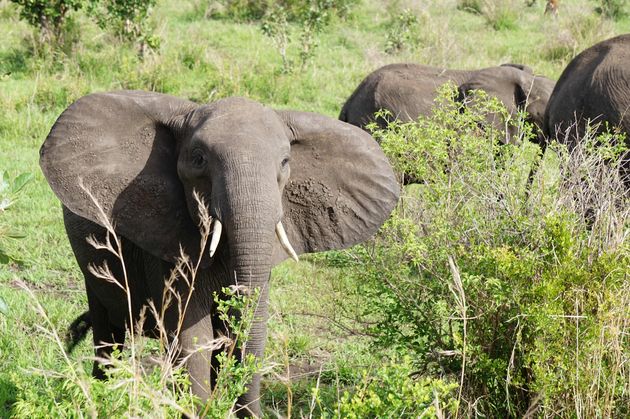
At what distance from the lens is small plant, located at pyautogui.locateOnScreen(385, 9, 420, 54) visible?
1325cm

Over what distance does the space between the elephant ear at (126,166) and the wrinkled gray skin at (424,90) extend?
491cm

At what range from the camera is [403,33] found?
13.3 meters

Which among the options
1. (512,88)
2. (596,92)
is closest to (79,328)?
(596,92)

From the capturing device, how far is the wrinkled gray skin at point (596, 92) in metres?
7.35

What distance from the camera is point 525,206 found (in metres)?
4.42

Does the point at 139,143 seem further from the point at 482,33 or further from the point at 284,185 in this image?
the point at 482,33

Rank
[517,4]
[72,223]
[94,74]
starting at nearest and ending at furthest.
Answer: [72,223] < [94,74] < [517,4]

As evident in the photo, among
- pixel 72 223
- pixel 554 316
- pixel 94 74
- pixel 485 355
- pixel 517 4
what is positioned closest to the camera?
pixel 554 316

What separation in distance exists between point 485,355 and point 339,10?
10.5 metres

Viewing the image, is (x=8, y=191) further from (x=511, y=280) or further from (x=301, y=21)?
(x=301, y=21)

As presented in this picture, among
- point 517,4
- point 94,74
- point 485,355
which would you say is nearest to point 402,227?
point 485,355

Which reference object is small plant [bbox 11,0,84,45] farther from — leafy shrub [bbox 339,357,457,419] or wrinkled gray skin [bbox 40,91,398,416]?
leafy shrub [bbox 339,357,457,419]

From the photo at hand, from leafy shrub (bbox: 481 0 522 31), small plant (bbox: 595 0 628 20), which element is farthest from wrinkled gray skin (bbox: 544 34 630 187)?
small plant (bbox: 595 0 628 20)

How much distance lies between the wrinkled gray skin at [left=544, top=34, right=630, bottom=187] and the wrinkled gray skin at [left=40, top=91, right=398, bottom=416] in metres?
2.78
